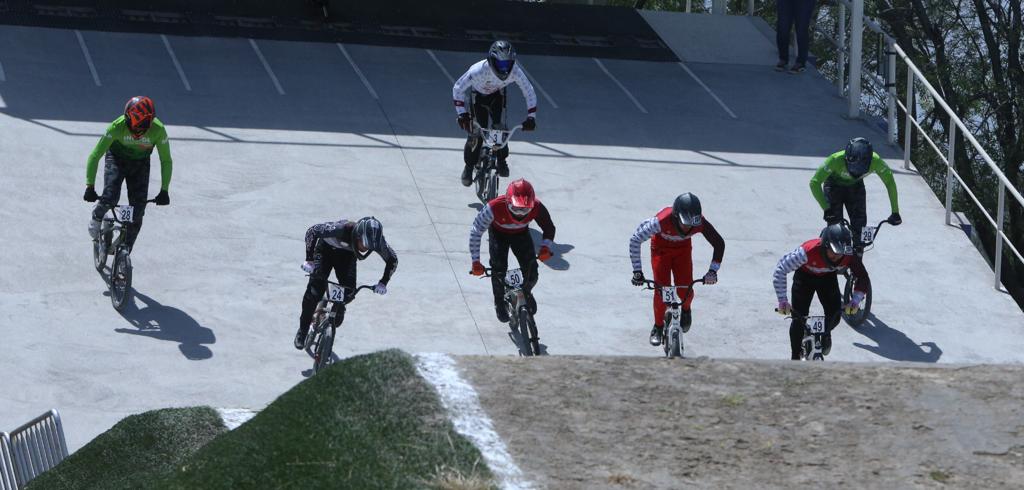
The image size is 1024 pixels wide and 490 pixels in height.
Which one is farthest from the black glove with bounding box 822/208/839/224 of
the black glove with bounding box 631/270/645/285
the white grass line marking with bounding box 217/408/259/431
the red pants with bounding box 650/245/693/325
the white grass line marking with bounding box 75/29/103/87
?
the white grass line marking with bounding box 75/29/103/87

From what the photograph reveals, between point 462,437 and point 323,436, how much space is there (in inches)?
32.0

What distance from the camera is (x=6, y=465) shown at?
9930 mm

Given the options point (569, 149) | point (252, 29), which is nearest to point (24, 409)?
point (569, 149)

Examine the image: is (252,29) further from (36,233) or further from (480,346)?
(480,346)

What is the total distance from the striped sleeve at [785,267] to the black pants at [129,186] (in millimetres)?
5852

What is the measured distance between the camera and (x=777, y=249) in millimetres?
17719

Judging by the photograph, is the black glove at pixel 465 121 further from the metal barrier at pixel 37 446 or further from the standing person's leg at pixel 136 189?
the metal barrier at pixel 37 446

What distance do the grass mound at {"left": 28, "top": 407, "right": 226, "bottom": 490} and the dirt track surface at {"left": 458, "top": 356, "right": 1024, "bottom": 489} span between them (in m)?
2.57

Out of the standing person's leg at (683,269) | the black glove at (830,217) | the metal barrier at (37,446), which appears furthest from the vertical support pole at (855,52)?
the metal barrier at (37,446)

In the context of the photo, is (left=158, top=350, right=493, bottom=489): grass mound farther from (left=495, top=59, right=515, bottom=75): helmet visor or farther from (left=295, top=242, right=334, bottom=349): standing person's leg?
(left=495, top=59, right=515, bottom=75): helmet visor

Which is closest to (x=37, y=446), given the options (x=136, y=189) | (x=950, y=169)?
(x=136, y=189)

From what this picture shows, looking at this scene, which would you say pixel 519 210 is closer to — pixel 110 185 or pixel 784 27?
pixel 110 185

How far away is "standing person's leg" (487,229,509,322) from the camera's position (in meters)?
13.9

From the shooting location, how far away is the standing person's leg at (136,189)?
1481 cm
